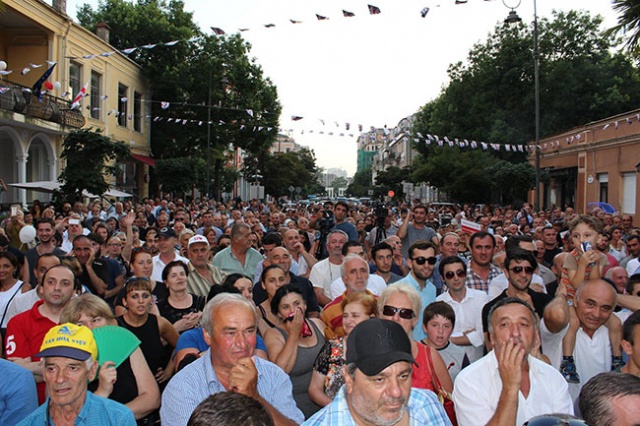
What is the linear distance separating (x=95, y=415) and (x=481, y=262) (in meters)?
4.83

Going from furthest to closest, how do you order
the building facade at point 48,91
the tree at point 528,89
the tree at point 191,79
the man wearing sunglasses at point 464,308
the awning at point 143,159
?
the tree at point 191,79, the tree at point 528,89, the awning at point 143,159, the building facade at point 48,91, the man wearing sunglasses at point 464,308

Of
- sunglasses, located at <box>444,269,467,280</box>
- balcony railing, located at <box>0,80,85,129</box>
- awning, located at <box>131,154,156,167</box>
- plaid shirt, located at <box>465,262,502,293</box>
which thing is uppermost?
balcony railing, located at <box>0,80,85,129</box>

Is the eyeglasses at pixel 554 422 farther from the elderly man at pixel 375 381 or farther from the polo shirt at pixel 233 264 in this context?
the polo shirt at pixel 233 264

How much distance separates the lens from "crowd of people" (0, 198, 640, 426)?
110 inches

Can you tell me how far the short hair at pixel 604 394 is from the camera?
2807 mm

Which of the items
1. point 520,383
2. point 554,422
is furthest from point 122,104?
point 554,422

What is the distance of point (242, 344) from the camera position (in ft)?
11.4

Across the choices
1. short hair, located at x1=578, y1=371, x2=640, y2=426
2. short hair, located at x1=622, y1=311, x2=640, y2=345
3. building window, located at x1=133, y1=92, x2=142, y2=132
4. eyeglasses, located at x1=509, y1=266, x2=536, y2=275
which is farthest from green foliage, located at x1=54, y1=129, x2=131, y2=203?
building window, located at x1=133, y1=92, x2=142, y2=132

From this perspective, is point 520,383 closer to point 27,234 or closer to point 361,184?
point 27,234

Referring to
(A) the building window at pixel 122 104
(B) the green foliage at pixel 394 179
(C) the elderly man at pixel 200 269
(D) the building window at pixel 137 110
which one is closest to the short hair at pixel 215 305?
(C) the elderly man at pixel 200 269

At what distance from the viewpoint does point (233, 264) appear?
26.4 ft

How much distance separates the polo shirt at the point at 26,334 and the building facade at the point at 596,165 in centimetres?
1968

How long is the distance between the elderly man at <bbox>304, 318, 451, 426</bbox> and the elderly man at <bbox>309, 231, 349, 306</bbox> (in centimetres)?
437

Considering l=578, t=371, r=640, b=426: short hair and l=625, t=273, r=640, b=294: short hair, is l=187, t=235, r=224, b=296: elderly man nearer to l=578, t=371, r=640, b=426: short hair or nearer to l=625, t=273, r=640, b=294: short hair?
l=625, t=273, r=640, b=294: short hair
